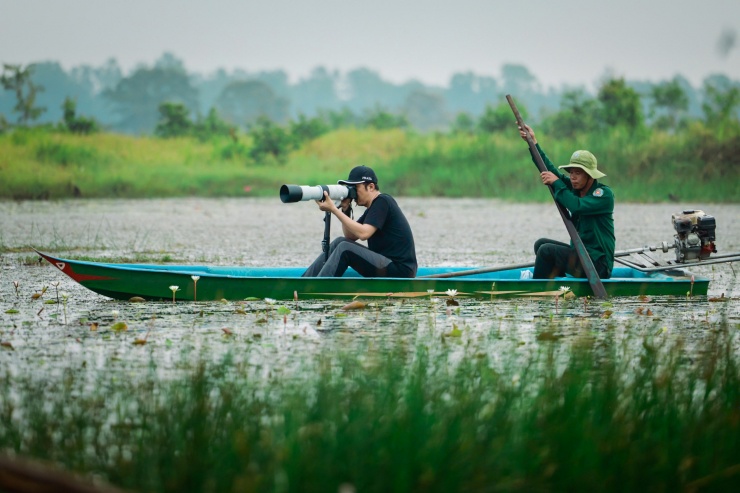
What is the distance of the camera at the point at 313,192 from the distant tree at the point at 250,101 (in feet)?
250

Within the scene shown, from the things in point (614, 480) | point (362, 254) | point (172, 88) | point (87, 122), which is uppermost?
point (172, 88)

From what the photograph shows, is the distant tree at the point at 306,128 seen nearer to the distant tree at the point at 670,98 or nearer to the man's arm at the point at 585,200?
the distant tree at the point at 670,98

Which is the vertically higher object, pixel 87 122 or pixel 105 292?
pixel 87 122

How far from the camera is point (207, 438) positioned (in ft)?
11.9

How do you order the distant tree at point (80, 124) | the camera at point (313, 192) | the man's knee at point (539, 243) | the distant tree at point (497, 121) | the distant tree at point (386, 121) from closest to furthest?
the camera at point (313, 192), the man's knee at point (539, 243), the distant tree at point (80, 124), the distant tree at point (497, 121), the distant tree at point (386, 121)


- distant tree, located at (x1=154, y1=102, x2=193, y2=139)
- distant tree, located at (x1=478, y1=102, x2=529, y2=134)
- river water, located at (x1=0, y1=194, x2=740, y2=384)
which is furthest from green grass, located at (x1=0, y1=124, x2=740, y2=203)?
river water, located at (x1=0, y1=194, x2=740, y2=384)

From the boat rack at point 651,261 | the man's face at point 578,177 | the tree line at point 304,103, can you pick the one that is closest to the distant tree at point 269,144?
the tree line at point 304,103

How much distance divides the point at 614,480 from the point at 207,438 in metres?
1.29

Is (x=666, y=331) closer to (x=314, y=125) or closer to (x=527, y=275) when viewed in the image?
(x=527, y=275)

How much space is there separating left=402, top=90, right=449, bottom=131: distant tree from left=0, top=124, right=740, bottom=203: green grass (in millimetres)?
63468

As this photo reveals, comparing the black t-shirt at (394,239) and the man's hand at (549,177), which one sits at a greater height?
the man's hand at (549,177)

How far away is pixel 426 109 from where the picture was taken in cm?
9156

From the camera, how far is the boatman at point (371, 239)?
772 cm

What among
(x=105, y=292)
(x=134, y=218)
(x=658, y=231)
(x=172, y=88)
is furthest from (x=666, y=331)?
(x=172, y=88)
